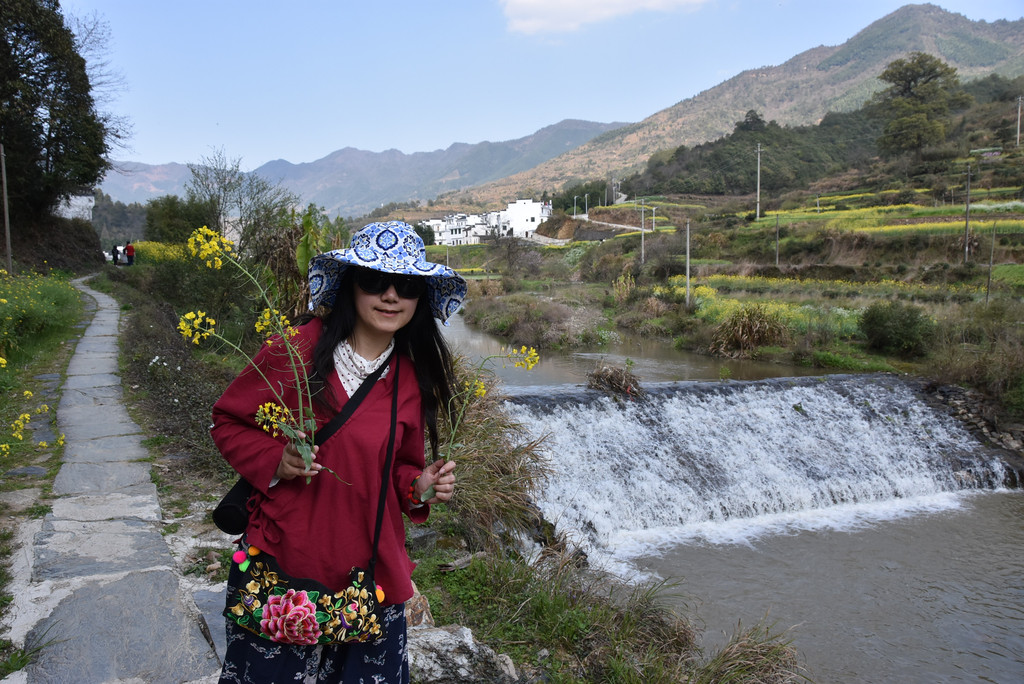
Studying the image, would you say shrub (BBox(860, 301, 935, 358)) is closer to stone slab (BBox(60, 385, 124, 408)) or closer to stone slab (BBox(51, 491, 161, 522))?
stone slab (BBox(60, 385, 124, 408))

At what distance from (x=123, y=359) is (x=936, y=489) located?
1081 cm

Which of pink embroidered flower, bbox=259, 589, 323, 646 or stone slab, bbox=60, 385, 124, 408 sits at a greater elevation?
pink embroidered flower, bbox=259, 589, 323, 646

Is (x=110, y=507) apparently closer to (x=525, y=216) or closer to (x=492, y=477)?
(x=492, y=477)

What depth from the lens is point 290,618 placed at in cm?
143

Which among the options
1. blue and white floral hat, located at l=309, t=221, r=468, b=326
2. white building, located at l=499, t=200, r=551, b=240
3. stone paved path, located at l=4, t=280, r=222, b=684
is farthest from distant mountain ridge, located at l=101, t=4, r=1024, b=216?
blue and white floral hat, located at l=309, t=221, r=468, b=326

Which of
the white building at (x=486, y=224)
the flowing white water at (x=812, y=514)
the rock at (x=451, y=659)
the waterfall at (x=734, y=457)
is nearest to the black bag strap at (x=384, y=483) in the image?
the rock at (x=451, y=659)

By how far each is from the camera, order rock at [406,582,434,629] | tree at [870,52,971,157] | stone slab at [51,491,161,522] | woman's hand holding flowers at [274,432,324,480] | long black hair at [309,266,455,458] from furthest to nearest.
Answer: tree at [870,52,971,157] → stone slab at [51,491,161,522] → rock at [406,582,434,629] → long black hair at [309,266,455,458] → woman's hand holding flowers at [274,432,324,480]

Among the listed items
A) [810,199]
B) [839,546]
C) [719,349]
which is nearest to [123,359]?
[839,546]

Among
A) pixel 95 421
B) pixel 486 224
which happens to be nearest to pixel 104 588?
pixel 95 421

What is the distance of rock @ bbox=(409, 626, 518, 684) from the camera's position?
260 centimetres

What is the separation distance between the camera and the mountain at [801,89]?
138 metres

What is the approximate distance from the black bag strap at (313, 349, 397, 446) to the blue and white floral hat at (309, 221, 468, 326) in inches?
10.3

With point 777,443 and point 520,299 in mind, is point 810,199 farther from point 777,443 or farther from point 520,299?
point 777,443

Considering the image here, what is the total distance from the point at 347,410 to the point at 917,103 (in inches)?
2648
